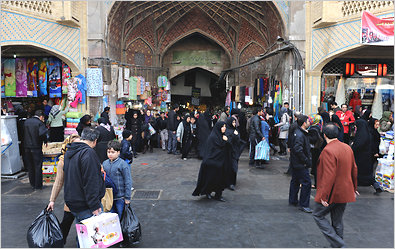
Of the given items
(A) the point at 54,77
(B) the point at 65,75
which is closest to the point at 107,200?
(B) the point at 65,75

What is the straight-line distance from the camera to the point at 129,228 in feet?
11.9

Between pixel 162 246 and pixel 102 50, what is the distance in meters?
9.22

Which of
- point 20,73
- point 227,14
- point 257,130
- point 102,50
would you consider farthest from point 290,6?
point 20,73

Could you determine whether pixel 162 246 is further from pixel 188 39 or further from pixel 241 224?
pixel 188 39

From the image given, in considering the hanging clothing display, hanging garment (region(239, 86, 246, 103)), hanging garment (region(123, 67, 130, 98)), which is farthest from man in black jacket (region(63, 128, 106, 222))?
hanging garment (region(239, 86, 246, 103))

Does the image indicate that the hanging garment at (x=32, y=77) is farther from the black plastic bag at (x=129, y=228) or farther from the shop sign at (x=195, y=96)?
the shop sign at (x=195, y=96)

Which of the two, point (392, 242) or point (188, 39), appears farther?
point (188, 39)

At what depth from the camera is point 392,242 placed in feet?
12.5

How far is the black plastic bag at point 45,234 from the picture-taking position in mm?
3055

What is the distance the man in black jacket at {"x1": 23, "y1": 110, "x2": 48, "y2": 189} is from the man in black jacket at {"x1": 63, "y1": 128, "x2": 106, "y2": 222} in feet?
11.5

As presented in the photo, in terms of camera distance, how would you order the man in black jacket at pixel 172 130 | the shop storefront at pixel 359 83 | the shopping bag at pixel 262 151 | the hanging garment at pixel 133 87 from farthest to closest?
the hanging garment at pixel 133 87, the shop storefront at pixel 359 83, the man in black jacket at pixel 172 130, the shopping bag at pixel 262 151

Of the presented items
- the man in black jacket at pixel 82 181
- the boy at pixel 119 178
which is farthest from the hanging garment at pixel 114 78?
the man in black jacket at pixel 82 181

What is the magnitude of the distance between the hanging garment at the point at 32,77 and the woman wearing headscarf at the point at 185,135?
542 centimetres

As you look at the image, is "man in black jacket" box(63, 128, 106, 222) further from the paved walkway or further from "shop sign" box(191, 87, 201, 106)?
"shop sign" box(191, 87, 201, 106)
